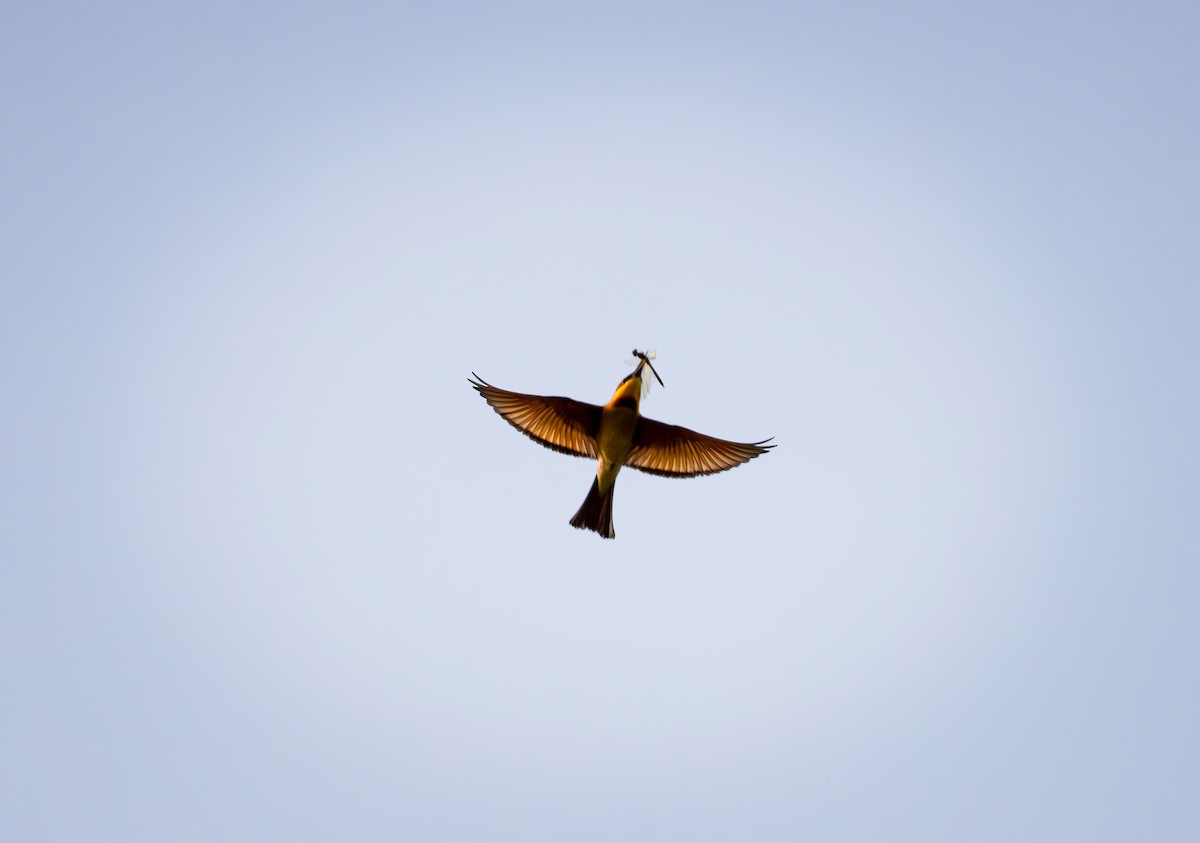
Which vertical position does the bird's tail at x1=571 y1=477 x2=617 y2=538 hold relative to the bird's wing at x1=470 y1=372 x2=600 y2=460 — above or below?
below

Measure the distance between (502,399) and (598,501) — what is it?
170 centimetres

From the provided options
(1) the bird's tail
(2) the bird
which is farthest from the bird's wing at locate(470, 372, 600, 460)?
(1) the bird's tail

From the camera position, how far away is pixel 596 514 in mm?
12703

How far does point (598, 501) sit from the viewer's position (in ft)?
41.9

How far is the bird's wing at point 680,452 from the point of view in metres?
12.6

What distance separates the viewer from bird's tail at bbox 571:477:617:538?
41.4 ft

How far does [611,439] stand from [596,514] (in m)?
0.92

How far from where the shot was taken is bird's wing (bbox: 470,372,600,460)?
12.8 metres

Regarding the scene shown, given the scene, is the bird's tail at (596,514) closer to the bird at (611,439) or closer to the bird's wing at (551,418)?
the bird at (611,439)

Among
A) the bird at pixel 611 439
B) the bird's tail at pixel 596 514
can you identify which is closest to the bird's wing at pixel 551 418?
the bird at pixel 611 439

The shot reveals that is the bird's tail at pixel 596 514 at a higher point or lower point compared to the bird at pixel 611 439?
lower

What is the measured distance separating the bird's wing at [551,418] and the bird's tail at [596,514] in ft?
2.02

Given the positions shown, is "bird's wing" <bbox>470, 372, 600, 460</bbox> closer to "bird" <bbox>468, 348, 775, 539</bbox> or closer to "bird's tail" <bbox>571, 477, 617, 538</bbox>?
"bird" <bbox>468, 348, 775, 539</bbox>

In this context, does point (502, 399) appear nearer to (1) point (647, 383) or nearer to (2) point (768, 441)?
(1) point (647, 383)
